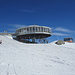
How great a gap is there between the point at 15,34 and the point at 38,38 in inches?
392

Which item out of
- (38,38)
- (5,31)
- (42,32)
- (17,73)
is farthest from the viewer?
(5,31)

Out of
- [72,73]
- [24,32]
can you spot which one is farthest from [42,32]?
[72,73]

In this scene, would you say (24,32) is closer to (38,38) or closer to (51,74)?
(38,38)

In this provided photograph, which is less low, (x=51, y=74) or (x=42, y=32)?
(x=42, y=32)

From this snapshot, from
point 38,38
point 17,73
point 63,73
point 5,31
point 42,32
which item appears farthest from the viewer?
point 5,31

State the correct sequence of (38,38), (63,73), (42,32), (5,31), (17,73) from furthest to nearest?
(5,31) → (38,38) → (42,32) → (63,73) → (17,73)

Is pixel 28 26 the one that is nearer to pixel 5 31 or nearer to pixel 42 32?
pixel 42 32

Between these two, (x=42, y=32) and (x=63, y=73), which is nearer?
(x=63, y=73)

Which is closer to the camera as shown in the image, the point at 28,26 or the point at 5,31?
the point at 28,26

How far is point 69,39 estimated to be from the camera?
161ft

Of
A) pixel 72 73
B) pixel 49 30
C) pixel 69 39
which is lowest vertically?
pixel 72 73

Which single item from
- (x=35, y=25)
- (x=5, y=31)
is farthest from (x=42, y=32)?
(x=5, y=31)

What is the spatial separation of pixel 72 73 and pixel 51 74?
1016 mm

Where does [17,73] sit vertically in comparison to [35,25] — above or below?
below
